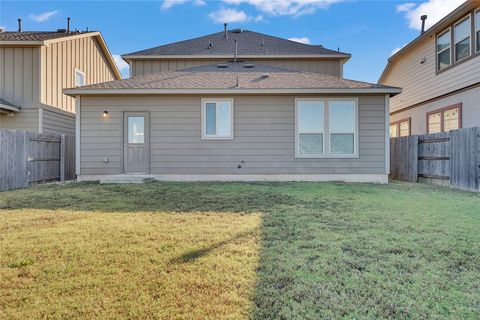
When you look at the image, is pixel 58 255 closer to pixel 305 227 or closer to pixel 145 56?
pixel 305 227

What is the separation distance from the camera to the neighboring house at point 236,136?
9.12 meters

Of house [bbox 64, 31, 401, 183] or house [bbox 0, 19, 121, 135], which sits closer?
house [bbox 64, 31, 401, 183]

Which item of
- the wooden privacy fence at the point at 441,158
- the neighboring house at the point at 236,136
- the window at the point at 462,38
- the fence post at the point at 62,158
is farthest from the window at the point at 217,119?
the window at the point at 462,38

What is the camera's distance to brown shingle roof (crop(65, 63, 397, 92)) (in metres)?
8.97

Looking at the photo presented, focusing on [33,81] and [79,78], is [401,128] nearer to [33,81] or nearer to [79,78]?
[79,78]

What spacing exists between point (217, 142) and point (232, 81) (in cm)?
199

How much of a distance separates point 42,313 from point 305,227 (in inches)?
111

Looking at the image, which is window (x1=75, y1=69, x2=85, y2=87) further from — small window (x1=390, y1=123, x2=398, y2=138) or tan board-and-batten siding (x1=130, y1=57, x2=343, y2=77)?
small window (x1=390, y1=123, x2=398, y2=138)

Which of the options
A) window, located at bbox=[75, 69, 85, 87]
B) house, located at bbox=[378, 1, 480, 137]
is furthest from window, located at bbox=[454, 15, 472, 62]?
window, located at bbox=[75, 69, 85, 87]

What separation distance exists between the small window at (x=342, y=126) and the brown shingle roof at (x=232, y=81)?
568mm

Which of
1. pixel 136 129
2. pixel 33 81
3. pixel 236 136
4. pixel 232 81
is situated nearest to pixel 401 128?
pixel 232 81

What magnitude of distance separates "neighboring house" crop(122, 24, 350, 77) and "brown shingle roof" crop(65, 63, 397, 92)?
3263 millimetres

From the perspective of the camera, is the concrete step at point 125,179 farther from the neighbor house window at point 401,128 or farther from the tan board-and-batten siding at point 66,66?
the neighbor house window at point 401,128

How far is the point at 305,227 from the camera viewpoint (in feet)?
12.6
